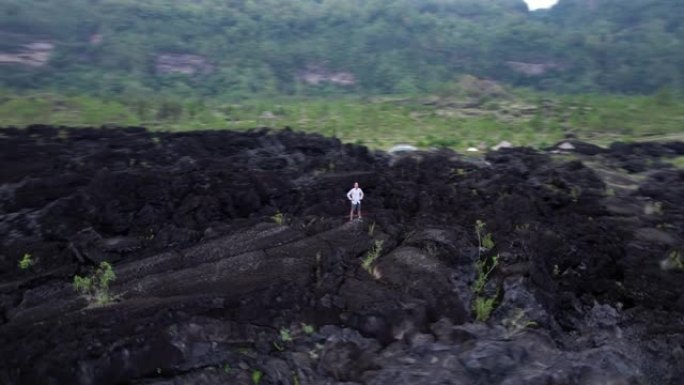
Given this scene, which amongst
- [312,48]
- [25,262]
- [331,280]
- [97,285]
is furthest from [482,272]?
[312,48]

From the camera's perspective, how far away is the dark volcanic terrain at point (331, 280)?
9.55 metres

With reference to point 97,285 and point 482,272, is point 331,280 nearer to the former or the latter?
point 482,272

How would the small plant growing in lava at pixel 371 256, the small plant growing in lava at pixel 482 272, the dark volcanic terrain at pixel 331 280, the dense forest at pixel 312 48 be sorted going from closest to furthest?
the dark volcanic terrain at pixel 331 280, the small plant growing in lava at pixel 482 272, the small plant growing in lava at pixel 371 256, the dense forest at pixel 312 48

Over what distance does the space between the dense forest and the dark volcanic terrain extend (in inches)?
1670

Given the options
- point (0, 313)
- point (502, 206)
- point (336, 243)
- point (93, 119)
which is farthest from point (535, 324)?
point (93, 119)

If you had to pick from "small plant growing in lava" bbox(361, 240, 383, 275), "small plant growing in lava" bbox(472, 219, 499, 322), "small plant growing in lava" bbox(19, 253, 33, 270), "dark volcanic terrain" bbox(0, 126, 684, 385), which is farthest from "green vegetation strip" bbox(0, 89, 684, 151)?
"small plant growing in lava" bbox(19, 253, 33, 270)

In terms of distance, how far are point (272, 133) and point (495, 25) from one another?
228ft

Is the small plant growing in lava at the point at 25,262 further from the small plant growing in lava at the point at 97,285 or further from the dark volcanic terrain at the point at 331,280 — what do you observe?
the small plant growing in lava at the point at 97,285

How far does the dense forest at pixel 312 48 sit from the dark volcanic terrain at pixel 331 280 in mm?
42412

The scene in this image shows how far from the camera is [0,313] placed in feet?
37.1

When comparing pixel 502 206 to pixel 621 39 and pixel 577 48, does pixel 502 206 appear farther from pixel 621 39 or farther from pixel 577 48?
pixel 621 39

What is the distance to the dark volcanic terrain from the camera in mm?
9547

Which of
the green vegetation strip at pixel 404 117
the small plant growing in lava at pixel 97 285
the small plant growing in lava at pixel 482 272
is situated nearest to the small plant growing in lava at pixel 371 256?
the small plant growing in lava at pixel 482 272

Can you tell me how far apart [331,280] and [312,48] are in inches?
2718
